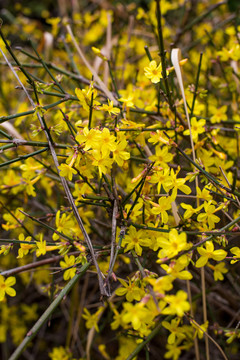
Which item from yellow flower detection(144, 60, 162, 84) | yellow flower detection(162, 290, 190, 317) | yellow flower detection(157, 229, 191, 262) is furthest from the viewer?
yellow flower detection(144, 60, 162, 84)

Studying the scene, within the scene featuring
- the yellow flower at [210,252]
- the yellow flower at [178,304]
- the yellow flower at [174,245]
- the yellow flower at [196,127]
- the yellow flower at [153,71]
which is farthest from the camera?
the yellow flower at [196,127]

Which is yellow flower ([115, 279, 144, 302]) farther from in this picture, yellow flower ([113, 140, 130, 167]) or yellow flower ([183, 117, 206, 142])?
yellow flower ([183, 117, 206, 142])

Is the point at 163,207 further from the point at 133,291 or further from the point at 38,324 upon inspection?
the point at 38,324

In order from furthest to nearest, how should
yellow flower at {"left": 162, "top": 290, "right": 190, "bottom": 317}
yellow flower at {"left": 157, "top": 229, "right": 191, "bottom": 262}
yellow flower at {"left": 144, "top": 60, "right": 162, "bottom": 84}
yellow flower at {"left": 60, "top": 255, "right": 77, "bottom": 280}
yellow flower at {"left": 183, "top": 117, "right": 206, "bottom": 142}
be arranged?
yellow flower at {"left": 183, "top": 117, "right": 206, "bottom": 142} < yellow flower at {"left": 144, "top": 60, "right": 162, "bottom": 84} < yellow flower at {"left": 60, "top": 255, "right": 77, "bottom": 280} < yellow flower at {"left": 157, "top": 229, "right": 191, "bottom": 262} < yellow flower at {"left": 162, "top": 290, "right": 190, "bottom": 317}

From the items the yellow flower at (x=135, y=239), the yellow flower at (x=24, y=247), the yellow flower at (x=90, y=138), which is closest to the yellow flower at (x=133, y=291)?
the yellow flower at (x=135, y=239)

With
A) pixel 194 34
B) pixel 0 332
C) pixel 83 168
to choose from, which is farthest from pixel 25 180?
pixel 194 34

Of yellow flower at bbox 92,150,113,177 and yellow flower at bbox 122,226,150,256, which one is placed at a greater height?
yellow flower at bbox 92,150,113,177

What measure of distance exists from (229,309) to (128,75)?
2.04 metres

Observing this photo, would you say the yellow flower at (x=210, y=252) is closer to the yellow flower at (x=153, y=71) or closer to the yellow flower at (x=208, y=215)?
the yellow flower at (x=208, y=215)

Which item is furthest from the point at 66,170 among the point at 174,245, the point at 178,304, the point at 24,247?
the point at 178,304

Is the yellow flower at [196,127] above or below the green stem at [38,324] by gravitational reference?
above

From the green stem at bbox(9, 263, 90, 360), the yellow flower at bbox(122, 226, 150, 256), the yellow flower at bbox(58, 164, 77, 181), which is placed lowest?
the green stem at bbox(9, 263, 90, 360)

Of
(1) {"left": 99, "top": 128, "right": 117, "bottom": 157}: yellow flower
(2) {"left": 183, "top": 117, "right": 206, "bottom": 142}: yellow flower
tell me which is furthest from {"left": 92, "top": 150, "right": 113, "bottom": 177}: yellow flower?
(2) {"left": 183, "top": 117, "right": 206, "bottom": 142}: yellow flower

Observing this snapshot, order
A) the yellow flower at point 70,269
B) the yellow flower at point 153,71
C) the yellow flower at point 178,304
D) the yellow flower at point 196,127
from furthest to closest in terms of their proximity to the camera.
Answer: the yellow flower at point 196,127, the yellow flower at point 153,71, the yellow flower at point 70,269, the yellow flower at point 178,304
